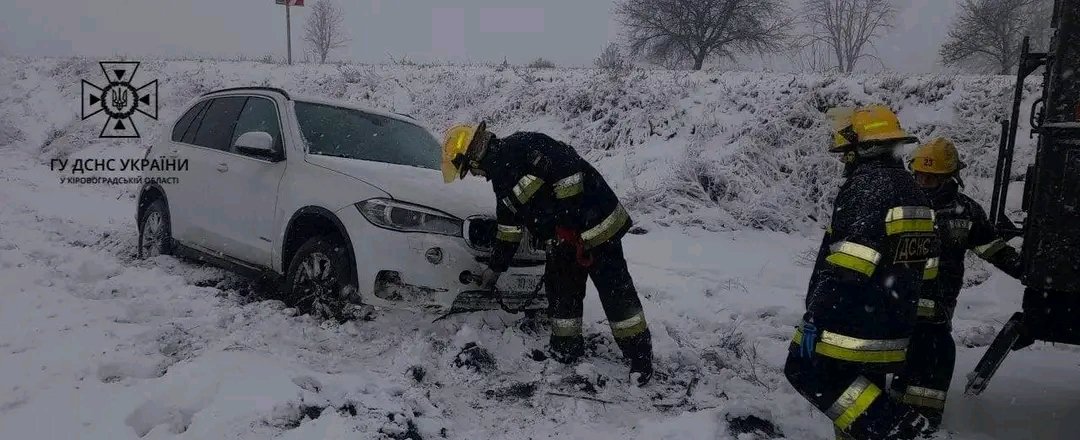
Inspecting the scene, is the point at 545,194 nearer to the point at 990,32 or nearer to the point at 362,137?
the point at 362,137

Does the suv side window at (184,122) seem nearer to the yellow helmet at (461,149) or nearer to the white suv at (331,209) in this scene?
the white suv at (331,209)

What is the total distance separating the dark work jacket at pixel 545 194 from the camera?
361cm

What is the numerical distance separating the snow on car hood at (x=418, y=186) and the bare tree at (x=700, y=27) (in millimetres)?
18173

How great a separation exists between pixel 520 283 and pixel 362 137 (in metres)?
1.72

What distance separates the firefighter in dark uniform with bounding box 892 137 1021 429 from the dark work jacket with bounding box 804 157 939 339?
0.93 metres

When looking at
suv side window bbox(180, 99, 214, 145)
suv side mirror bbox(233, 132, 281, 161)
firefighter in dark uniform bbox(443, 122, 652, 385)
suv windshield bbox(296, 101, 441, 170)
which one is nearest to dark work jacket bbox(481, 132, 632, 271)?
Result: firefighter in dark uniform bbox(443, 122, 652, 385)

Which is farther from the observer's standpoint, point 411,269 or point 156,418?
point 411,269

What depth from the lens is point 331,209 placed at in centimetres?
397

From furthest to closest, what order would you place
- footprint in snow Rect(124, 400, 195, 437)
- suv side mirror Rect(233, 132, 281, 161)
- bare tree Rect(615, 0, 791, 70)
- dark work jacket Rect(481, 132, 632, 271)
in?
bare tree Rect(615, 0, 791, 70) → suv side mirror Rect(233, 132, 281, 161) → dark work jacket Rect(481, 132, 632, 271) → footprint in snow Rect(124, 400, 195, 437)

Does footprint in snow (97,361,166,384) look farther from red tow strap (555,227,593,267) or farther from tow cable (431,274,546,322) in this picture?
red tow strap (555,227,593,267)

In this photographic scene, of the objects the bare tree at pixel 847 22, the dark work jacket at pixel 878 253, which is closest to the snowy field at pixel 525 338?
the dark work jacket at pixel 878 253

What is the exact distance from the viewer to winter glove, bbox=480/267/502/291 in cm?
382

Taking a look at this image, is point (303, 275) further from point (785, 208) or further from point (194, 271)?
point (785, 208)

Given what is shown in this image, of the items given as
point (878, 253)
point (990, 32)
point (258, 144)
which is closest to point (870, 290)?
point (878, 253)
